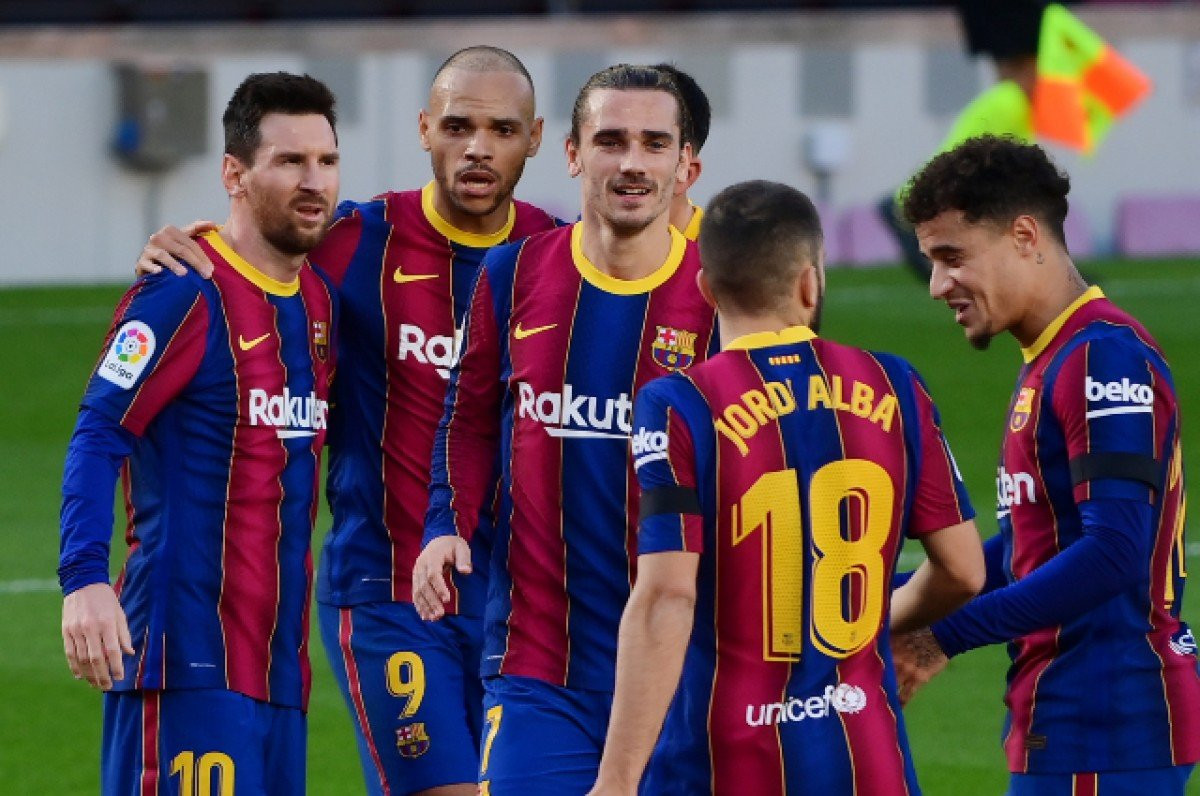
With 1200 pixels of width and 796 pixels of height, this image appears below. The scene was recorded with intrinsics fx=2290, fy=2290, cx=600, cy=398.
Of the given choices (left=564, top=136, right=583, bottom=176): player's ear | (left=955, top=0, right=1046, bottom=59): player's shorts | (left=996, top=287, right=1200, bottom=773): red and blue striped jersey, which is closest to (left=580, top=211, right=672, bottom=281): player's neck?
(left=564, top=136, right=583, bottom=176): player's ear

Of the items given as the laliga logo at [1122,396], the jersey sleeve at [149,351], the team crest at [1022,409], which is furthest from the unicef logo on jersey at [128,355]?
the laliga logo at [1122,396]

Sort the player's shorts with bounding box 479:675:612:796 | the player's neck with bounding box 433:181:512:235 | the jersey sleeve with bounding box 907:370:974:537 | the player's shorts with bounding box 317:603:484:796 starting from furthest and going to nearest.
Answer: the player's neck with bounding box 433:181:512:235 → the player's shorts with bounding box 317:603:484:796 → the player's shorts with bounding box 479:675:612:796 → the jersey sleeve with bounding box 907:370:974:537

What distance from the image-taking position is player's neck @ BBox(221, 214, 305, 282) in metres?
5.40

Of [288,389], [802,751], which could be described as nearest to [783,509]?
[802,751]

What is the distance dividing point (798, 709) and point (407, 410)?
1999 millimetres

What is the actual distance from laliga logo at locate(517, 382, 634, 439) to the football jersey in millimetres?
609

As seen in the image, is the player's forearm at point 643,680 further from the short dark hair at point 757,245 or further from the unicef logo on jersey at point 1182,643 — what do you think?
the unicef logo on jersey at point 1182,643

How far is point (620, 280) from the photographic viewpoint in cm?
522

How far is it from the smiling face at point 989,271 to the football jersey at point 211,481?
1588mm

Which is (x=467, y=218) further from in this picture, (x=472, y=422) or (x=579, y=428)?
(x=579, y=428)

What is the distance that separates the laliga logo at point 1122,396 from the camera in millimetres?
4461

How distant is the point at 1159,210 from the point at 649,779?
2294cm

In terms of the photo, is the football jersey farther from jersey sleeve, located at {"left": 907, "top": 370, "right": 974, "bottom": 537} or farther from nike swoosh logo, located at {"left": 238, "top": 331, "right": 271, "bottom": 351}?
jersey sleeve, located at {"left": 907, "top": 370, "right": 974, "bottom": 537}

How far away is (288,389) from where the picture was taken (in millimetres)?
5328
